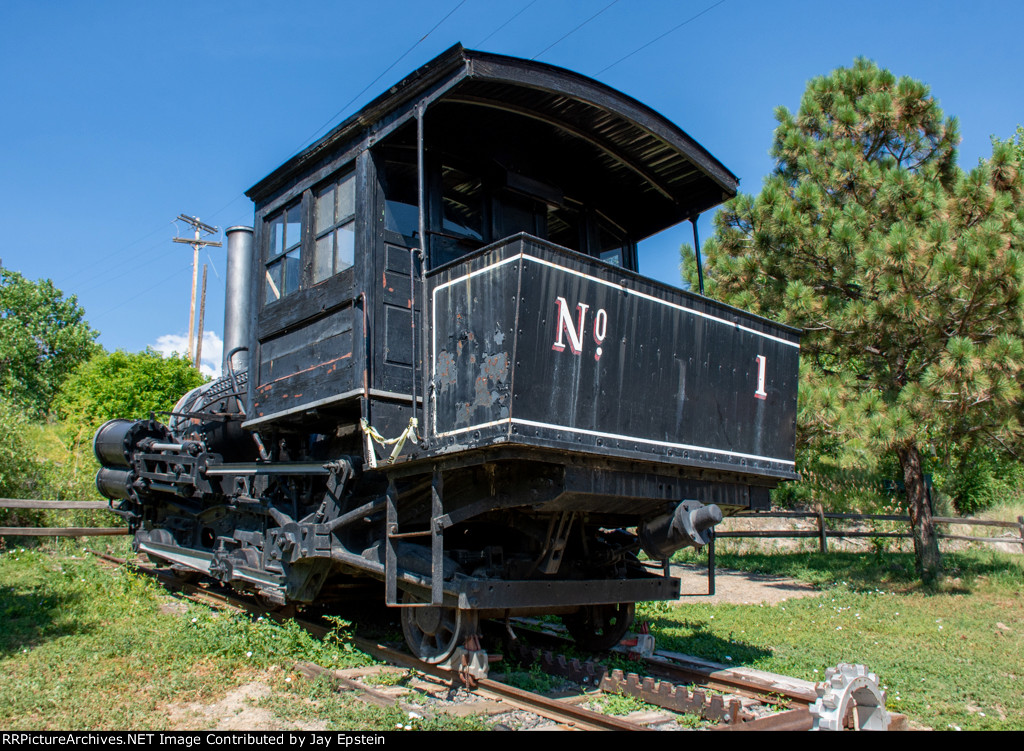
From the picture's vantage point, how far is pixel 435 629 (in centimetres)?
592

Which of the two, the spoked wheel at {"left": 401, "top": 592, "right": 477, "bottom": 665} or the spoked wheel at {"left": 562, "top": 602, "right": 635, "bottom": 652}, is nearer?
the spoked wheel at {"left": 401, "top": 592, "right": 477, "bottom": 665}

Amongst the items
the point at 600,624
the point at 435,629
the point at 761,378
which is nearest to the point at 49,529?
the point at 435,629

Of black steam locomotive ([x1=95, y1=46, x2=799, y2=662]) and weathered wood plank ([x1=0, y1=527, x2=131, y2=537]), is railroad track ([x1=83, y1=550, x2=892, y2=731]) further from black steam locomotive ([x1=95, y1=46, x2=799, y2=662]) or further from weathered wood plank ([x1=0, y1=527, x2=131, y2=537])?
weathered wood plank ([x1=0, y1=527, x2=131, y2=537])

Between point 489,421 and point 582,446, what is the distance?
0.65 meters

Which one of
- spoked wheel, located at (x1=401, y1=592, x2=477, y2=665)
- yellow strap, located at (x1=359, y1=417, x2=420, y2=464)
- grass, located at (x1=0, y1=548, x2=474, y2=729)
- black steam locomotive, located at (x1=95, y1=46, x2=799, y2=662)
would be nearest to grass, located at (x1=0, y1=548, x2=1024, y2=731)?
grass, located at (x1=0, y1=548, x2=474, y2=729)

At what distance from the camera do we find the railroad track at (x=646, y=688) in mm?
4816

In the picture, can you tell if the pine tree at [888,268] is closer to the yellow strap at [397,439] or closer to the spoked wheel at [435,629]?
the spoked wheel at [435,629]

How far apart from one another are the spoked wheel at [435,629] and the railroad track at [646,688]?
11 centimetres

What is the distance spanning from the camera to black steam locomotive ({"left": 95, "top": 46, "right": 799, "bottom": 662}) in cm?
505

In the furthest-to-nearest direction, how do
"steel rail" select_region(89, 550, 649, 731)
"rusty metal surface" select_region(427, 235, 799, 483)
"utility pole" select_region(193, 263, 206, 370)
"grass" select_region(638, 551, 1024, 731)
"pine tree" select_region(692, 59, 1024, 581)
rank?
"utility pole" select_region(193, 263, 206, 370)
"pine tree" select_region(692, 59, 1024, 581)
"grass" select_region(638, 551, 1024, 731)
"rusty metal surface" select_region(427, 235, 799, 483)
"steel rail" select_region(89, 550, 649, 731)

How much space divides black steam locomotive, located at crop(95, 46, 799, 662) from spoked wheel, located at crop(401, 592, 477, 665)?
19 millimetres

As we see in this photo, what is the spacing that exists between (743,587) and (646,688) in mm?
8186

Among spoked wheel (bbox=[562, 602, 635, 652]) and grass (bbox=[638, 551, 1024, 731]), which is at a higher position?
spoked wheel (bbox=[562, 602, 635, 652])

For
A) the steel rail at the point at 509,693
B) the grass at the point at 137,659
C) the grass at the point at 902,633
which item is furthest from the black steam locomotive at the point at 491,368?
the grass at the point at 902,633
